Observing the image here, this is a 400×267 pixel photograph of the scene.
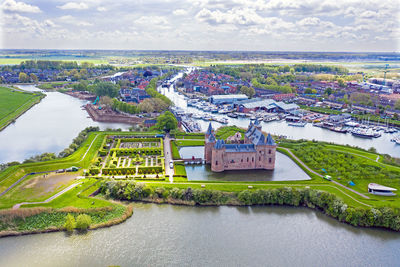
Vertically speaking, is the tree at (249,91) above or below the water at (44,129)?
above

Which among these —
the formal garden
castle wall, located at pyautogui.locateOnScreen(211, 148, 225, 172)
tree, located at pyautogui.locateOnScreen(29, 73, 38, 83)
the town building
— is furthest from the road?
tree, located at pyautogui.locateOnScreen(29, 73, 38, 83)

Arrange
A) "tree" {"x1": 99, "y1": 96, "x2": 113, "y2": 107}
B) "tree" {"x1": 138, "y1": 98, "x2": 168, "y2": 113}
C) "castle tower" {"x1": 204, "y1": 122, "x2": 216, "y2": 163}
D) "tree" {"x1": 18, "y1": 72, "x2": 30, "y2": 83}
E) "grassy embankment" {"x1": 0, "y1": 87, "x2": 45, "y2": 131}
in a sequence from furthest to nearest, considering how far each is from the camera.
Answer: "tree" {"x1": 18, "y1": 72, "x2": 30, "y2": 83}
"tree" {"x1": 99, "y1": 96, "x2": 113, "y2": 107}
"tree" {"x1": 138, "y1": 98, "x2": 168, "y2": 113}
"grassy embankment" {"x1": 0, "y1": 87, "x2": 45, "y2": 131}
"castle tower" {"x1": 204, "y1": 122, "x2": 216, "y2": 163}

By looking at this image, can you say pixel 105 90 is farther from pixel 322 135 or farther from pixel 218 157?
pixel 322 135

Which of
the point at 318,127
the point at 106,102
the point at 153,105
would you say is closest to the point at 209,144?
the point at 318,127

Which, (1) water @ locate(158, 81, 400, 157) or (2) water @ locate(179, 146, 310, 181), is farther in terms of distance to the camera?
(1) water @ locate(158, 81, 400, 157)

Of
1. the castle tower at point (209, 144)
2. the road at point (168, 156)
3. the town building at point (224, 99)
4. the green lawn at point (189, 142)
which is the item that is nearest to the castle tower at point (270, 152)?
the castle tower at point (209, 144)

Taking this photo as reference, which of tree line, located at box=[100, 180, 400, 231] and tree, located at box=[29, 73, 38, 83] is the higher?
tree, located at box=[29, 73, 38, 83]

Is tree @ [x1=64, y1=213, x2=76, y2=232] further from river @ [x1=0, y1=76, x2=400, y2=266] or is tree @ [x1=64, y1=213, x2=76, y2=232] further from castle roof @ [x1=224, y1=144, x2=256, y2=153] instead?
castle roof @ [x1=224, y1=144, x2=256, y2=153]

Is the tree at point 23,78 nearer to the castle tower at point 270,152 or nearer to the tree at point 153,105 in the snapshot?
the tree at point 153,105
